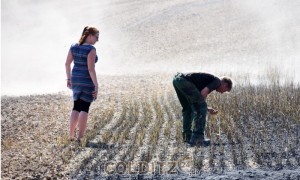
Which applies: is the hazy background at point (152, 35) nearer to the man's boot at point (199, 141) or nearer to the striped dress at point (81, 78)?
the striped dress at point (81, 78)

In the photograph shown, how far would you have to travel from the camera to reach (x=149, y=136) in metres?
9.20

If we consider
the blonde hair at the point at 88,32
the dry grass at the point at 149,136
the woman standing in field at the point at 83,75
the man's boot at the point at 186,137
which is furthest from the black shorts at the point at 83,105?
the man's boot at the point at 186,137

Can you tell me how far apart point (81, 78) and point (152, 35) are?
26.9m

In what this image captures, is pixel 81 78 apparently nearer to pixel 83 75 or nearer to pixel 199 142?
pixel 83 75

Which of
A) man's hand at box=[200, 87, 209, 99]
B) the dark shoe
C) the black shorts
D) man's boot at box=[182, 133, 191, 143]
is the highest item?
man's hand at box=[200, 87, 209, 99]

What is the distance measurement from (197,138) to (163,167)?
152cm

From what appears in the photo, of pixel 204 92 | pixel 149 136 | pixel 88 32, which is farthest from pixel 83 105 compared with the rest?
pixel 204 92

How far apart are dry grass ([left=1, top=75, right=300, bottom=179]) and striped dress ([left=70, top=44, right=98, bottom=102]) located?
68 cm

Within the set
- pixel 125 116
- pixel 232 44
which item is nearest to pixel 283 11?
pixel 232 44

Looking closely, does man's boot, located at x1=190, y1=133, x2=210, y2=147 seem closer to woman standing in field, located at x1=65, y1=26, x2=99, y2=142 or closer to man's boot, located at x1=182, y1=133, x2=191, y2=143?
man's boot, located at x1=182, y1=133, x2=191, y2=143

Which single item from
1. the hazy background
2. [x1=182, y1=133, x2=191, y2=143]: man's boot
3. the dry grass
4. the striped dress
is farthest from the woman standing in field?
the hazy background

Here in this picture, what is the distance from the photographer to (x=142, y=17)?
38812 mm

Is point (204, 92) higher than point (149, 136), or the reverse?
point (204, 92)

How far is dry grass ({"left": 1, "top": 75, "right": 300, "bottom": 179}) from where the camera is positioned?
7.39 m
